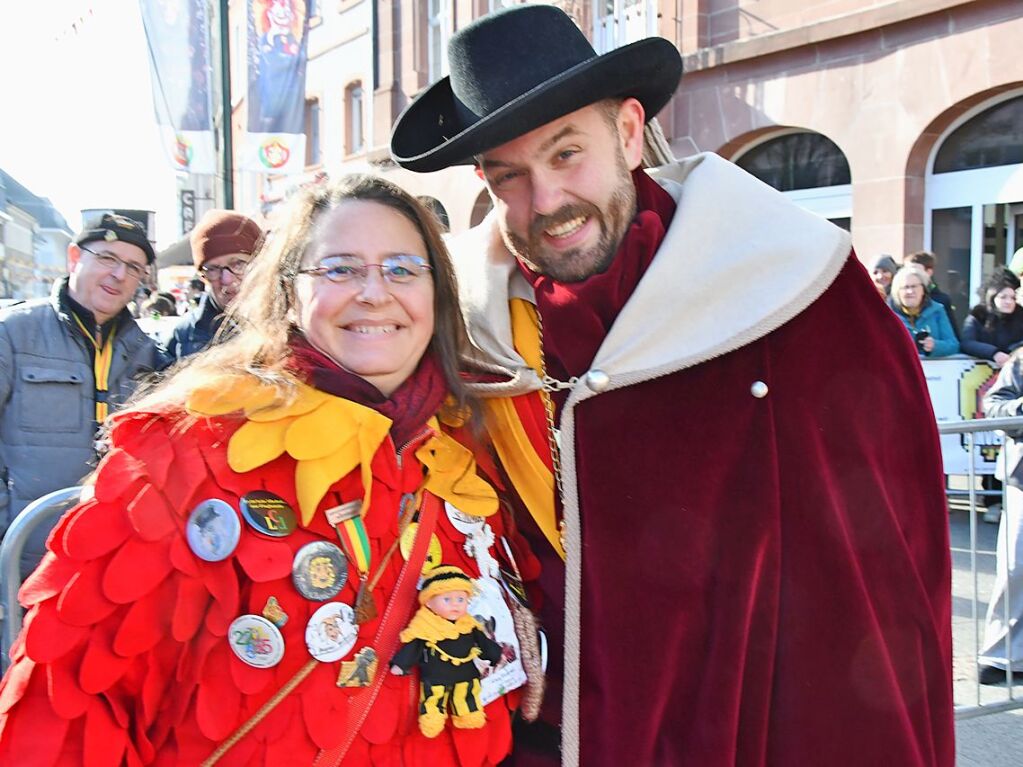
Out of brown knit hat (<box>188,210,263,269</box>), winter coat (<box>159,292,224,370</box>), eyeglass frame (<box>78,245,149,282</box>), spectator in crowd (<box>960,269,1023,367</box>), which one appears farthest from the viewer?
spectator in crowd (<box>960,269,1023,367</box>)

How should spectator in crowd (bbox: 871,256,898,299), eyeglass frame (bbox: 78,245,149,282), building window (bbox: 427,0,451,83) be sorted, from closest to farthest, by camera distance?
eyeglass frame (bbox: 78,245,149,282), spectator in crowd (bbox: 871,256,898,299), building window (bbox: 427,0,451,83)

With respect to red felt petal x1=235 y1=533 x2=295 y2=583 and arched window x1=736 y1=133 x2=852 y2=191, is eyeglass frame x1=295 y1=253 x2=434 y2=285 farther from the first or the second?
arched window x1=736 y1=133 x2=852 y2=191

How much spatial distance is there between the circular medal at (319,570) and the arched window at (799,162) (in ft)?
30.9

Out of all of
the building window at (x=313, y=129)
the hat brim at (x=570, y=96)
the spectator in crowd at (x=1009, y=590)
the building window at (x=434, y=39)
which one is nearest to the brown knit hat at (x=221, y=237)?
the hat brim at (x=570, y=96)

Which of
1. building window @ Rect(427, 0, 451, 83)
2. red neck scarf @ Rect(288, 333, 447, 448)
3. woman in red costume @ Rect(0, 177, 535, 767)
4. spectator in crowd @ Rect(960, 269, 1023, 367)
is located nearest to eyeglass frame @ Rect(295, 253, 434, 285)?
woman in red costume @ Rect(0, 177, 535, 767)

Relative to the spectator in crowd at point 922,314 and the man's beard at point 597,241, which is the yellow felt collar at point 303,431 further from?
the spectator in crowd at point 922,314

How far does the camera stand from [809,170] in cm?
1022

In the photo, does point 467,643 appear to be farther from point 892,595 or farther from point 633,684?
point 892,595

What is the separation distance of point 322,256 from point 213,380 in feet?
1.01

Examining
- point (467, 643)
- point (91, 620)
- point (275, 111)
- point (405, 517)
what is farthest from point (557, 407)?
point (275, 111)

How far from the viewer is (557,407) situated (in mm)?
1906

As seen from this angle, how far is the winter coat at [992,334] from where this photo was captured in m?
6.64

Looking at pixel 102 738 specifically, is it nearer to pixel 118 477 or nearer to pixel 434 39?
pixel 118 477

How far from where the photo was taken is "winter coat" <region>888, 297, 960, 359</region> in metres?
6.73
